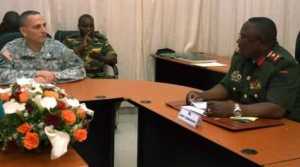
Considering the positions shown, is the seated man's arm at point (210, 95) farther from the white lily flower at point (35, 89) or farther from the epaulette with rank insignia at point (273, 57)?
the white lily flower at point (35, 89)

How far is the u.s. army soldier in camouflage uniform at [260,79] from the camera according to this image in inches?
→ 86.6

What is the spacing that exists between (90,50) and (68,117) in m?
2.79

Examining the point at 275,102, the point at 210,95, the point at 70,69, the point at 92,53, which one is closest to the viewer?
the point at 275,102

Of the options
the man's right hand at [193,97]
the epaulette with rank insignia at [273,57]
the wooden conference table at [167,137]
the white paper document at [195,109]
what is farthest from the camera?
the man's right hand at [193,97]

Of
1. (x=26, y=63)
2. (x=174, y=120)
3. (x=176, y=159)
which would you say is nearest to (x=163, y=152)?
(x=176, y=159)

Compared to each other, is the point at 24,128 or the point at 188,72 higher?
the point at 24,128

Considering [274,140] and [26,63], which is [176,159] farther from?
[26,63]

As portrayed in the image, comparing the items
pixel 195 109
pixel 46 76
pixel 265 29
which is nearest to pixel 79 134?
pixel 195 109

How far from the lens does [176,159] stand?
8.25ft

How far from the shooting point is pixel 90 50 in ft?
14.8

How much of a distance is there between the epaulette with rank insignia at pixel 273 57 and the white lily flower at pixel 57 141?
1.16 metres

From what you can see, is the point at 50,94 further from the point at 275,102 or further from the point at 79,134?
the point at 275,102

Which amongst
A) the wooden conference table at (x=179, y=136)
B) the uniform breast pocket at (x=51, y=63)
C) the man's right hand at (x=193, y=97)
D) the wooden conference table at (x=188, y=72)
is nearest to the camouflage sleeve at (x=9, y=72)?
the uniform breast pocket at (x=51, y=63)

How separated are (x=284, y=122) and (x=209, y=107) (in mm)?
366
